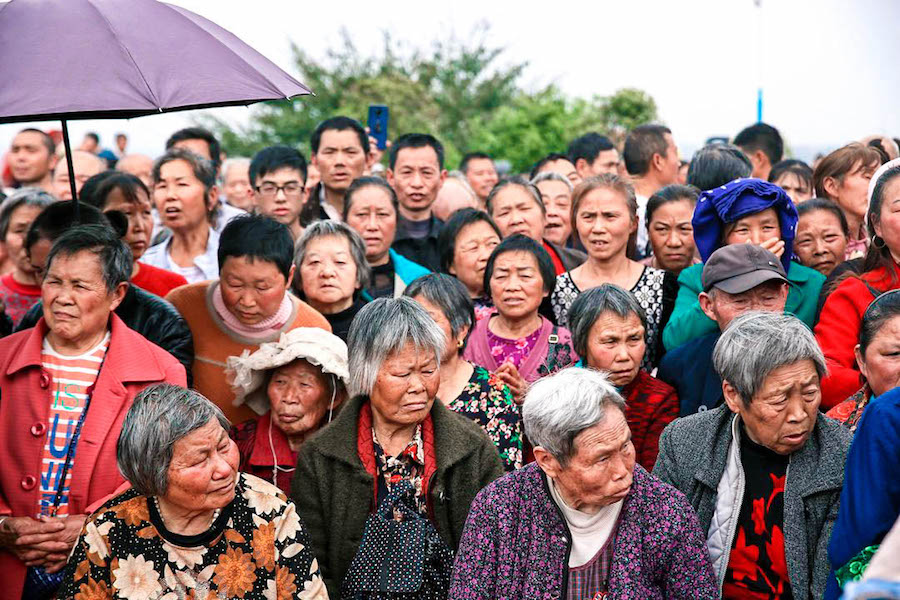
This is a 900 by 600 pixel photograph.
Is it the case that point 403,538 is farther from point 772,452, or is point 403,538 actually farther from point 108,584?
point 772,452

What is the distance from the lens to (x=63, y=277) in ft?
14.6

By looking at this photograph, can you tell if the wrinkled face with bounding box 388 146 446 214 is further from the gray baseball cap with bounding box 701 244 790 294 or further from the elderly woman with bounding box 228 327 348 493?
the gray baseball cap with bounding box 701 244 790 294

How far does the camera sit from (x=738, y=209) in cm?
500

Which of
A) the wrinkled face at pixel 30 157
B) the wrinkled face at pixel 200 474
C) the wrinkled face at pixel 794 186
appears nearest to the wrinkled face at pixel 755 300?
the wrinkled face at pixel 200 474

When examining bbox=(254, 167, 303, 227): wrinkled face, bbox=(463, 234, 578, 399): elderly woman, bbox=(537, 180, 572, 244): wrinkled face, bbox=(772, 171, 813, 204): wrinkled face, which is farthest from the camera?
bbox=(537, 180, 572, 244): wrinkled face

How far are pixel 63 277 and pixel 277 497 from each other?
4.53ft

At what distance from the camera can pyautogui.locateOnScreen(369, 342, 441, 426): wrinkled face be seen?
168 inches

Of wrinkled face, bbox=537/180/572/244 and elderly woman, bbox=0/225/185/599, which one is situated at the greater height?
wrinkled face, bbox=537/180/572/244

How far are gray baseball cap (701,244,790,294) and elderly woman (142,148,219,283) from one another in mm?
3312

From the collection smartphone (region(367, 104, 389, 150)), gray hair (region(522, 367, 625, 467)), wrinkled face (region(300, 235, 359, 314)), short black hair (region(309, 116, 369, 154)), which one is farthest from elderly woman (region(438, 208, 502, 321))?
smartphone (region(367, 104, 389, 150))

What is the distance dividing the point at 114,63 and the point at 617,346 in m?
2.43

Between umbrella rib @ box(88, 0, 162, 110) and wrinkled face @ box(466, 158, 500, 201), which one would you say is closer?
umbrella rib @ box(88, 0, 162, 110)

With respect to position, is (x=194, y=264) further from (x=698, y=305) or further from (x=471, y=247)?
(x=698, y=305)

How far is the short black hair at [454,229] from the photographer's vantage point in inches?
246
